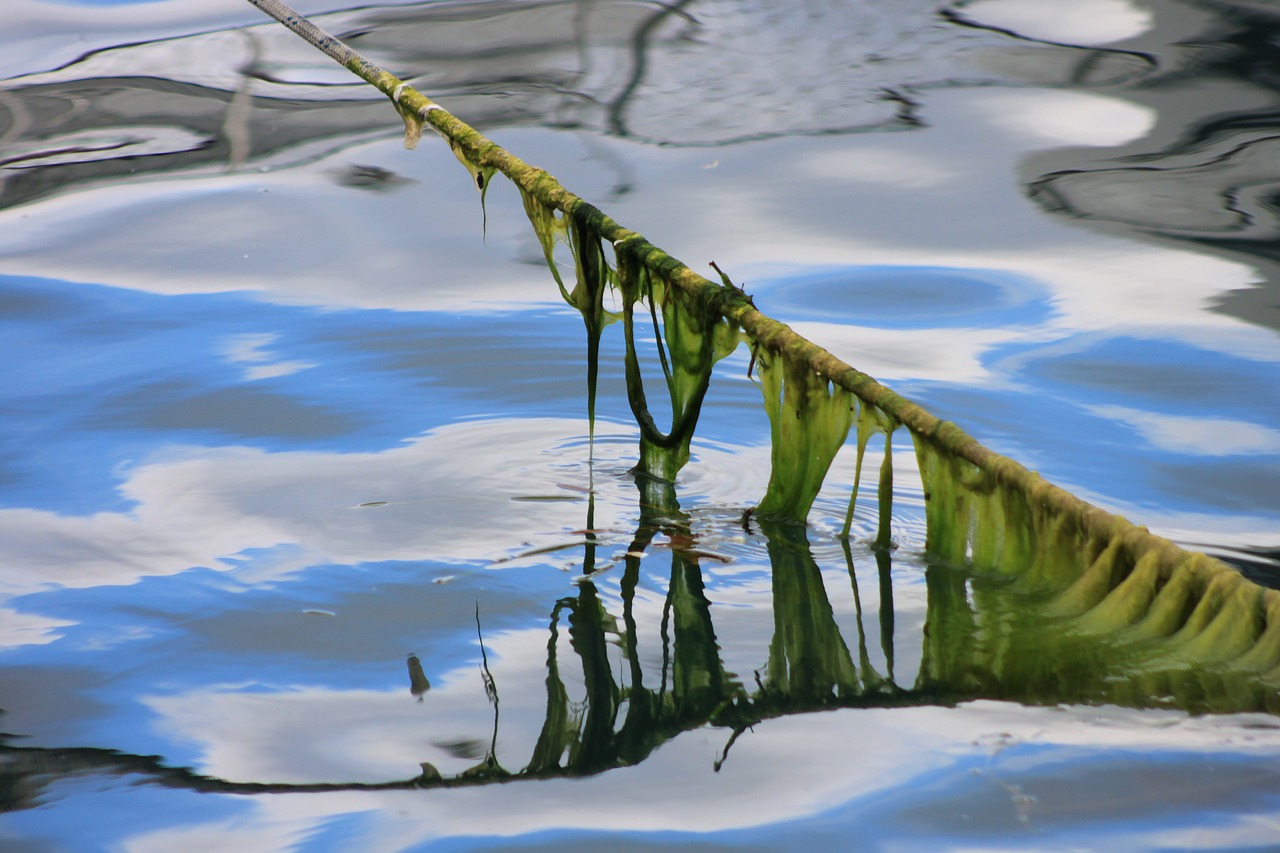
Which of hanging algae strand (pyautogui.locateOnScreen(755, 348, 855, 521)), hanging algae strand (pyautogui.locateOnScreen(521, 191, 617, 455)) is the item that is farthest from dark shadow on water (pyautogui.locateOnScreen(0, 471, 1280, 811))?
hanging algae strand (pyautogui.locateOnScreen(521, 191, 617, 455))

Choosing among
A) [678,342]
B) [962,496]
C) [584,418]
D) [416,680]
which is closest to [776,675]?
[962,496]

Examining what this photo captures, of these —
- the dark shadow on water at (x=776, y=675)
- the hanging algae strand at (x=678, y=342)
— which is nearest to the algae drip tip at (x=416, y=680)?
the dark shadow on water at (x=776, y=675)

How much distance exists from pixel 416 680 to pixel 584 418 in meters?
1.19

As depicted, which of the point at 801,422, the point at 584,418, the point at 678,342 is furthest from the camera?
the point at 584,418

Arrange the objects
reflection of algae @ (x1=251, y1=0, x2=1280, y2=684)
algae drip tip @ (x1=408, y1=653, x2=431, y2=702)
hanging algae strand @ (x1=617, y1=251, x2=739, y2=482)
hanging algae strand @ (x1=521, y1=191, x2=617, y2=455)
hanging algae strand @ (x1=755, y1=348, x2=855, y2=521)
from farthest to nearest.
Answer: hanging algae strand @ (x1=521, y1=191, x2=617, y2=455)
hanging algae strand @ (x1=617, y1=251, x2=739, y2=482)
hanging algae strand @ (x1=755, y1=348, x2=855, y2=521)
algae drip tip @ (x1=408, y1=653, x2=431, y2=702)
reflection of algae @ (x1=251, y1=0, x2=1280, y2=684)

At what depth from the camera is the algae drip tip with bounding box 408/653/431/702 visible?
1883 mm

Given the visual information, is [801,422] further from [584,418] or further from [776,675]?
[584,418]

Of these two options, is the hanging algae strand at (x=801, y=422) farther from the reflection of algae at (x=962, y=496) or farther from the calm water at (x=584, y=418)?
the calm water at (x=584, y=418)

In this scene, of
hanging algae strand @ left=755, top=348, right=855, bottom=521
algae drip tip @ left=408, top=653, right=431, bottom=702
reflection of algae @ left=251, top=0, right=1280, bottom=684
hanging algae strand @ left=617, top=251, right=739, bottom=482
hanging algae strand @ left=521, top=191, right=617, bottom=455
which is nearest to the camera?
reflection of algae @ left=251, top=0, right=1280, bottom=684

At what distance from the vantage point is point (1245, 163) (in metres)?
4.39

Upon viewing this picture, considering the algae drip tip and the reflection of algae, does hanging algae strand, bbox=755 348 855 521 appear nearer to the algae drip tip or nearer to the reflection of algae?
the reflection of algae

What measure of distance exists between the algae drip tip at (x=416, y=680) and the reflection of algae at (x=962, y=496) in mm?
671

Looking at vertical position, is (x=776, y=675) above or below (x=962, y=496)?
below

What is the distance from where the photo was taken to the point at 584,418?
3031 millimetres
